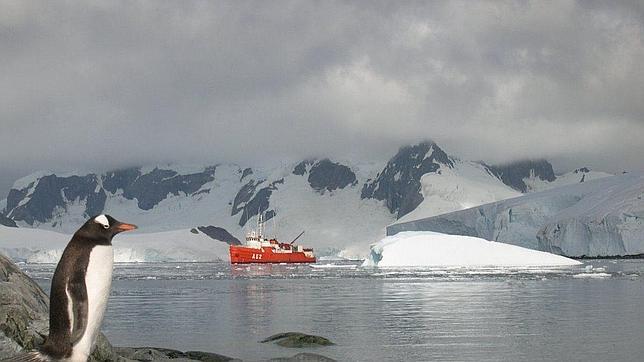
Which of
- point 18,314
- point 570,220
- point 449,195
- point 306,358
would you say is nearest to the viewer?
point 18,314

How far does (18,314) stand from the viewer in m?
7.62

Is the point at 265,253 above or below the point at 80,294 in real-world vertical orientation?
above

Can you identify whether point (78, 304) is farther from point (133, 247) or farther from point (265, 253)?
point (133, 247)

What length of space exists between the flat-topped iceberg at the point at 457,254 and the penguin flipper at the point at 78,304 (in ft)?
212

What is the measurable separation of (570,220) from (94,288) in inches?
3431

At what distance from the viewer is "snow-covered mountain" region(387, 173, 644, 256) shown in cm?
8095

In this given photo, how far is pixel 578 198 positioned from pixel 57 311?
340ft

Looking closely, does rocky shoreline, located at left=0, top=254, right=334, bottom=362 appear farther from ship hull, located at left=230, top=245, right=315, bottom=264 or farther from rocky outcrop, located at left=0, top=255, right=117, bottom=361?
ship hull, located at left=230, top=245, right=315, bottom=264

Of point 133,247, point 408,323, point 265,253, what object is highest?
point 133,247

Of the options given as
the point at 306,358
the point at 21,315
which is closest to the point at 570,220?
the point at 306,358

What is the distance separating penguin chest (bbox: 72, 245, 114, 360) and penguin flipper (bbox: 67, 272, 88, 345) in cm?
2

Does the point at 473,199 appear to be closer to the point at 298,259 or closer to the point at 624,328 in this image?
the point at 298,259

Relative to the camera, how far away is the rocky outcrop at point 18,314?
7.39m

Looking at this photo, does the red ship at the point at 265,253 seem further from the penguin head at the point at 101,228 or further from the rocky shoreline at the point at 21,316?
the penguin head at the point at 101,228
